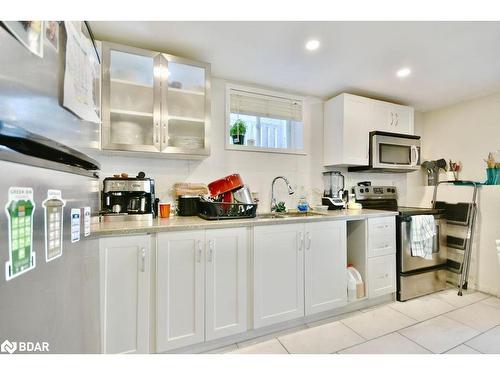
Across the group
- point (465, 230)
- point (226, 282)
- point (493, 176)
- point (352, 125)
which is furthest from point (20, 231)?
point (493, 176)

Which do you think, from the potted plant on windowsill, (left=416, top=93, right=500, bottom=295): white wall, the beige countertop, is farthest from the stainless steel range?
the potted plant on windowsill

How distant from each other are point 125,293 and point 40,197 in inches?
45.7

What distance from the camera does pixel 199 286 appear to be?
5.17 feet

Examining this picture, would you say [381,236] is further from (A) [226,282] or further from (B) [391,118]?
(A) [226,282]

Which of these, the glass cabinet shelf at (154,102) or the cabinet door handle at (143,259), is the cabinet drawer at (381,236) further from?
the cabinet door handle at (143,259)

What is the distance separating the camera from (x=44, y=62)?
0.58 m

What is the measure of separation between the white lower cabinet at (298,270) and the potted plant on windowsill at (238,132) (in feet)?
3.43

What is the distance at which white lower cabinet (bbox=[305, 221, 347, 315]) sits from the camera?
1.96 meters

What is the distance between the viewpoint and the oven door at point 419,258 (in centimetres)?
238

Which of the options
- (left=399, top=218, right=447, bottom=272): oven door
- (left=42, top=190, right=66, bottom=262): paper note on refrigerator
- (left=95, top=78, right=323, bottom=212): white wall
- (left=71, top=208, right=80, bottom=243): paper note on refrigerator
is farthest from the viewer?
(left=399, top=218, right=447, bottom=272): oven door

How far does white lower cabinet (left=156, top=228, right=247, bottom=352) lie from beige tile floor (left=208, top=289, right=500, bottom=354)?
270mm

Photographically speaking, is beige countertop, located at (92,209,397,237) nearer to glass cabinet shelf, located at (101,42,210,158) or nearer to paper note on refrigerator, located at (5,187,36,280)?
glass cabinet shelf, located at (101,42,210,158)
